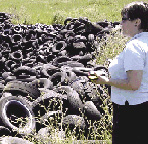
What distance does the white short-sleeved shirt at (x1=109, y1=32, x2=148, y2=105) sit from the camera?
7.15 feet

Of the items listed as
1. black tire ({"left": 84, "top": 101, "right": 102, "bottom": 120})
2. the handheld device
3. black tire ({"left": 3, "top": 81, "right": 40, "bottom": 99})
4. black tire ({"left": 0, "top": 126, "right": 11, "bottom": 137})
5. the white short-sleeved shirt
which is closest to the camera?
the white short-sleeved shirt

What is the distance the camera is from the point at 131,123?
245cm

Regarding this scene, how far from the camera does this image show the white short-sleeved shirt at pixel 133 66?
7.15 feet

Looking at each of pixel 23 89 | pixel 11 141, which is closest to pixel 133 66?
pixel 11 141

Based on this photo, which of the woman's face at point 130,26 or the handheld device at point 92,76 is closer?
the woman's face at point 130,26

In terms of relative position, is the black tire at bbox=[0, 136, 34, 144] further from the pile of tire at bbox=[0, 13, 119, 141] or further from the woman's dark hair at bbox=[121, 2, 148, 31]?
the woman's dark hair at bbox=[121, 2, 148, 31]

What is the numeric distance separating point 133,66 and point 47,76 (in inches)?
182

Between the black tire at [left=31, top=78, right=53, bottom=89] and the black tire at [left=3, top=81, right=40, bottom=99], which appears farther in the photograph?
the black tire at [left=31, top=78, right=53, bottom=89]

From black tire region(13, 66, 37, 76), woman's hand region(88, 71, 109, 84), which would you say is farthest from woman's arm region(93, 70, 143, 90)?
black tire region(13, 66, 37, 76)

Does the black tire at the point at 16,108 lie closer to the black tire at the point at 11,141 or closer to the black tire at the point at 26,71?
the black tire at the point at 11,141

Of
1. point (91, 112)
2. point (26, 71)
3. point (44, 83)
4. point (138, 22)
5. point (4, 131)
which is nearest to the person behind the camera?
point (138, 22)

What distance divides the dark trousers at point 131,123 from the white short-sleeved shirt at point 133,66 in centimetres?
7

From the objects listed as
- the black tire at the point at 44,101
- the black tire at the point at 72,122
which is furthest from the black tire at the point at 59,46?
the black tire at the point at 72,122

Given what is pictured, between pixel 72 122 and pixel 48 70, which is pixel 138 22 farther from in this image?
pixel 48 70
